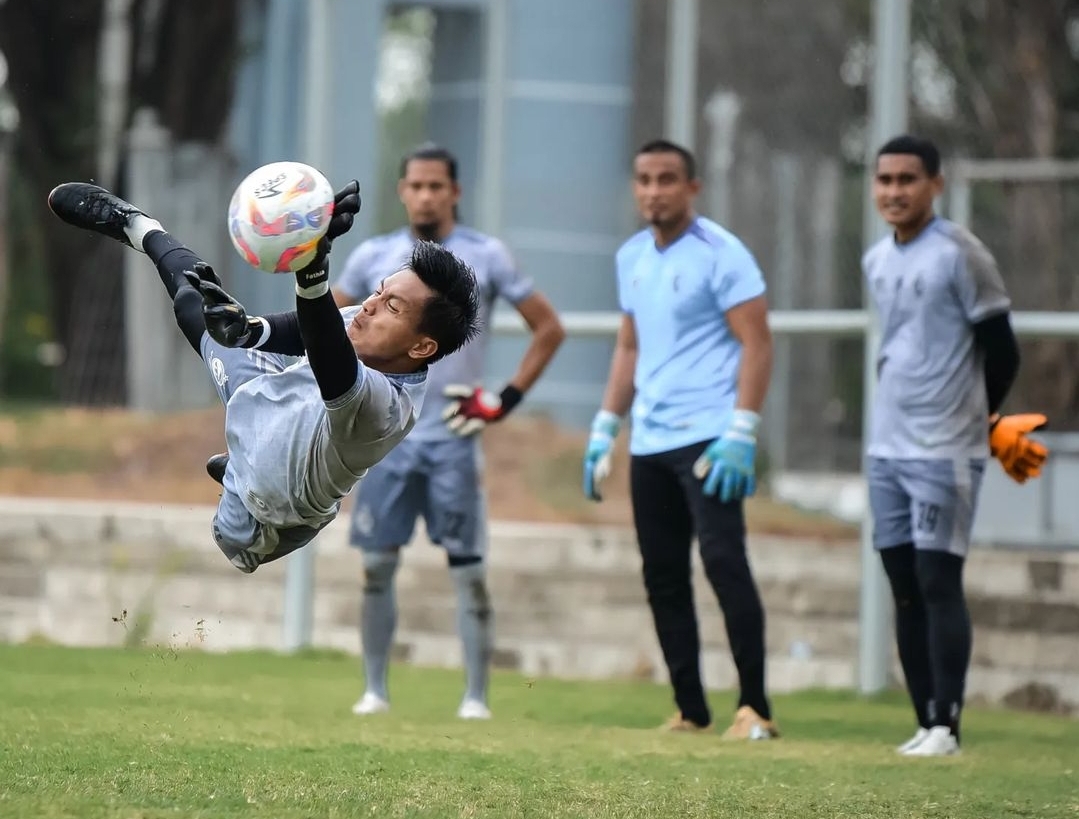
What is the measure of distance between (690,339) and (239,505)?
8.28 ft

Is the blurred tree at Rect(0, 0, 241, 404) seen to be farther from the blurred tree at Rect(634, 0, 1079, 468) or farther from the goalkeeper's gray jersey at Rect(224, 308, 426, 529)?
the goalkeeper's gray jersey at Rect(224, 308, 426, 529)

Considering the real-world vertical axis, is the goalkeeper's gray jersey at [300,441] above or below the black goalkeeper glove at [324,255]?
below

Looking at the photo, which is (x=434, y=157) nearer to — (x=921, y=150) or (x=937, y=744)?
(x=921, y=150)

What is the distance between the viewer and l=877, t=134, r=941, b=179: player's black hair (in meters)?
7.91

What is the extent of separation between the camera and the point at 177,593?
11.2 metres

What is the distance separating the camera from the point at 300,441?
5.89 metres

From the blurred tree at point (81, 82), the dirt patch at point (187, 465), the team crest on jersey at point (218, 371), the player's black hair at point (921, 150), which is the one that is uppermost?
the blurred tree at point (81, 82)

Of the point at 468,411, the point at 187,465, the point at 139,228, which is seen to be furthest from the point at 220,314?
the point at 187,465

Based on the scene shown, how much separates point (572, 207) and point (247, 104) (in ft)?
16.0

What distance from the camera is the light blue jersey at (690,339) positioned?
8016 mm

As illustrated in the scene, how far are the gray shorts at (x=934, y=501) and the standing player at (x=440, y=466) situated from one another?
67.4 inches

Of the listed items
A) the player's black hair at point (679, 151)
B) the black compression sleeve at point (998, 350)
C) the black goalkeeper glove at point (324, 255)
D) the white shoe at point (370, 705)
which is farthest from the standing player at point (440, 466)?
the black goalkeeper glove at point (324, 255)

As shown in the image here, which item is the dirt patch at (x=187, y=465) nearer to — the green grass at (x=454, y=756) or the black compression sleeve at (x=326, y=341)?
the green grass at (x=454, y=756)

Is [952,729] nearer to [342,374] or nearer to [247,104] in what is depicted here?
[342,374]
